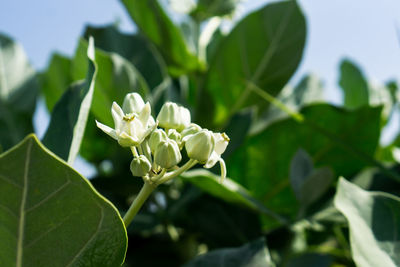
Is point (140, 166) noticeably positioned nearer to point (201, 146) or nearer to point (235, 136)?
point (201, 146)

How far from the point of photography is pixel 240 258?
657mm

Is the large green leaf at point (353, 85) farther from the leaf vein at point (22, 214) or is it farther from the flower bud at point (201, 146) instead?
the leaf vein at point (22, 214)

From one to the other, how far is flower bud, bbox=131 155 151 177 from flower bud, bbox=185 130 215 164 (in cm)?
6

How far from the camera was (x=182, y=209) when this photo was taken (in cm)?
102

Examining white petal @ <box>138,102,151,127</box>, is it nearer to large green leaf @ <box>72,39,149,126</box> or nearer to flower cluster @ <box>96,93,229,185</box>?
flower cluster @ <box>96,93,229,185</box>

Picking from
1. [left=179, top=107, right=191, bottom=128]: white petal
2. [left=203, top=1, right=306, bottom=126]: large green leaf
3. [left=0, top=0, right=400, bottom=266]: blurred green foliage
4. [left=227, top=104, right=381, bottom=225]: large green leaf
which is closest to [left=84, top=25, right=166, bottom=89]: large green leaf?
[left=0, top=0, right=400, bottom=266]: blurred green foliage

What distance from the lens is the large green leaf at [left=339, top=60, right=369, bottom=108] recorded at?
1.38 metres

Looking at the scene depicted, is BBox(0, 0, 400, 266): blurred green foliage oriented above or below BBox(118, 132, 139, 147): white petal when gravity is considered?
below

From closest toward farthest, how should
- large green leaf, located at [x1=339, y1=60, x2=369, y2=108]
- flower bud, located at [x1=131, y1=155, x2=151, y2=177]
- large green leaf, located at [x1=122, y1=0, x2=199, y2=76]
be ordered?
flower bud, located at [x1=131, y1=155, x2=151, y2=177], large green leaf, located at [x1=122, y1=0, x2=199, y2=76], large green leaf, located at [x1=339, y1=60, x2=369, y2=108]

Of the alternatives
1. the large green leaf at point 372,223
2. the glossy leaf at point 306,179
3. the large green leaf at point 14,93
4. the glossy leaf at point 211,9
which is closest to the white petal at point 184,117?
the large green leaf at point 372,223

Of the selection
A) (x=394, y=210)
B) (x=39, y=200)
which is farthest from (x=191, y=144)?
(x=394, y=210)

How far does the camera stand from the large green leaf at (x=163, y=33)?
115 centimetres

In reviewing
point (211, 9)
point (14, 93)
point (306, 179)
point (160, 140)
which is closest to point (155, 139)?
point (160, 140)

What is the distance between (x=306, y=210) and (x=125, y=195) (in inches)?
16.3
